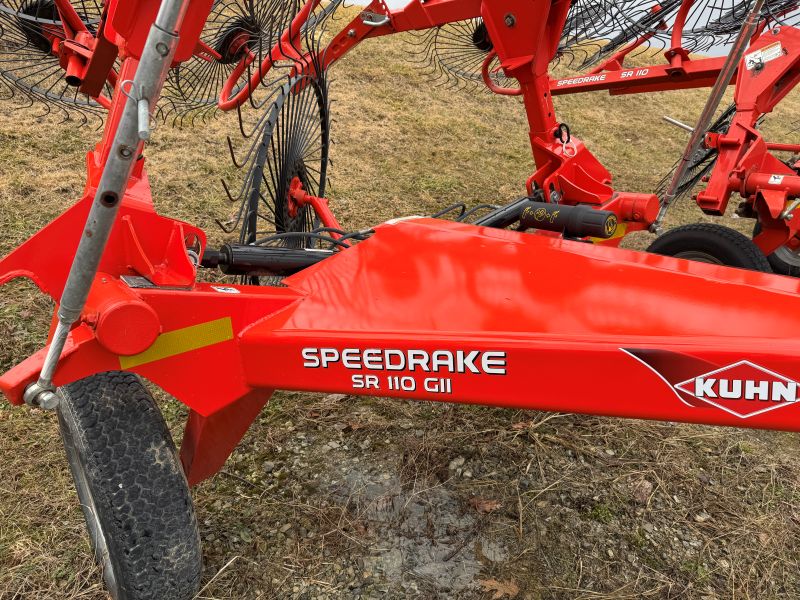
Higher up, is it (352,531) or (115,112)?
(115,112)

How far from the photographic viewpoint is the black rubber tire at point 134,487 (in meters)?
1.35

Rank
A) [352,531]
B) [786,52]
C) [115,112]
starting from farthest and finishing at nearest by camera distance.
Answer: [786,52] → [352,531] → [115,112]

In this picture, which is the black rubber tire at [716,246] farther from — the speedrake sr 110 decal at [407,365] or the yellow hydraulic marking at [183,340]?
the yellow hydraulic marking at [183,340]

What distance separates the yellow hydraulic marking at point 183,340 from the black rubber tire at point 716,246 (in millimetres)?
2535

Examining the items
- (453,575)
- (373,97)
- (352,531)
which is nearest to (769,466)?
(453,575)

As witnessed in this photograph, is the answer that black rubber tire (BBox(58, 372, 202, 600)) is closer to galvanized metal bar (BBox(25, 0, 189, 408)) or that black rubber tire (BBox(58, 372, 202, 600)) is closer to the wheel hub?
galvanized metal bar (BBox(25, 0, 189, 408))

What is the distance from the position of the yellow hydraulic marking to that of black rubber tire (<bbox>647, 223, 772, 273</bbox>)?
253cm

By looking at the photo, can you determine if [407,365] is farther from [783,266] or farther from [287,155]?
[783,266]

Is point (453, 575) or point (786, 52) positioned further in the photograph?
point (786, 52)

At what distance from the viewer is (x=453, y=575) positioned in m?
1.82

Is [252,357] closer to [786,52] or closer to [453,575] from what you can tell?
[453,575]

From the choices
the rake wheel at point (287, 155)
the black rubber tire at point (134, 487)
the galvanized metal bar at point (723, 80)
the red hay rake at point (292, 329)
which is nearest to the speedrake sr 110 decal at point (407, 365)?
the red hay rake at point (292, 329)

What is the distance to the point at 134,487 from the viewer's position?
136cm

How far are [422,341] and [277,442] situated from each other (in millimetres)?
1195
